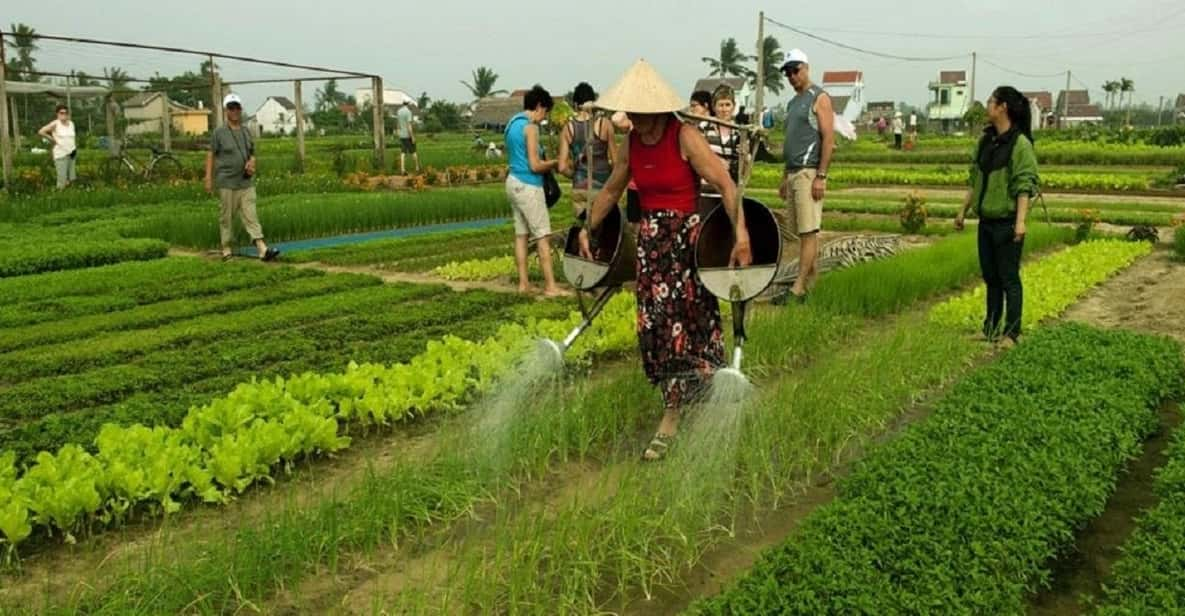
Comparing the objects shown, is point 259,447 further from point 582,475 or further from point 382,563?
point 582,475

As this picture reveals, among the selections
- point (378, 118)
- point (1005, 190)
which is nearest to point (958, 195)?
point (378, 118)

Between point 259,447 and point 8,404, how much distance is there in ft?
6.69

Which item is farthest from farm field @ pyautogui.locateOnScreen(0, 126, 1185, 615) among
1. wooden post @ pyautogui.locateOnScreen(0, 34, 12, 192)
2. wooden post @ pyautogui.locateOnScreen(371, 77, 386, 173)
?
wooden post @ pyautogui.locateOnScreen(371, 77, 386, 173)

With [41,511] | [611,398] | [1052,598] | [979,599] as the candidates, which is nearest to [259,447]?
[41,511]

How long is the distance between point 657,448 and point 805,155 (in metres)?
4.18

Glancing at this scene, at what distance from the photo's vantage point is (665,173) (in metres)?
4.78

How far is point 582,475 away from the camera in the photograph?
4723mm

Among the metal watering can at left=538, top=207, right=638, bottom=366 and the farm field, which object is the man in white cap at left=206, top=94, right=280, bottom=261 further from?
the metal watering can at left=538, top=207, right=638, bottom=366

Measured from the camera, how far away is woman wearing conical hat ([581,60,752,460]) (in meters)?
4.58

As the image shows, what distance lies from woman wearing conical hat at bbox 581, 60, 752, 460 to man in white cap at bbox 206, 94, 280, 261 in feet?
24.2

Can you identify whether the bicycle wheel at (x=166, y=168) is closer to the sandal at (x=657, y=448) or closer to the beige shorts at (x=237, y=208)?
the beige shorts at (x=237, y=208)

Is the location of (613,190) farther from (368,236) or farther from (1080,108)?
(1080,108)

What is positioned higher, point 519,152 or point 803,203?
point 519,152

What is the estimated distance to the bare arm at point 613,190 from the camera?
4.94 metres
